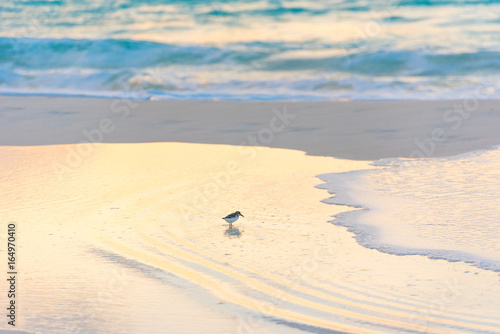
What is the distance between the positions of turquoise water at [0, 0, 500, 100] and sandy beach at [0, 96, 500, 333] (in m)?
3.90

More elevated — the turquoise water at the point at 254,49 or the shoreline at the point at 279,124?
the turquoise water at the point at 254,49

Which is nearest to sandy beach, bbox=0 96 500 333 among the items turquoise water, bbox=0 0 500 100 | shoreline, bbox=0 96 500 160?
shoreline, bbox=0 96 500 160

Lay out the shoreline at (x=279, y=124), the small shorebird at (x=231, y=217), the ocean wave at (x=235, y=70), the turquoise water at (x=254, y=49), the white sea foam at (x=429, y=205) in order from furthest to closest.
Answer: the turquoise water at (x=254, y=49) < the ocean wave at (x=235, y=70) < the shoreline at (x=279, y=124) < the small shorebird at (x=231, y=217) < the white sea foam at (x=429, y=205)

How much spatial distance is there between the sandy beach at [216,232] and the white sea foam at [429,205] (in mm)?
178

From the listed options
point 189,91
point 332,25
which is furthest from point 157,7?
point 189,91

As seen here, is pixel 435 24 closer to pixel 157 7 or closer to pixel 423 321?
pixel 157 7

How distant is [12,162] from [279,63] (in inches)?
407

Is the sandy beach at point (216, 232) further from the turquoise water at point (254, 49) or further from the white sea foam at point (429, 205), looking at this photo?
the turquoise water at point (254, 49)

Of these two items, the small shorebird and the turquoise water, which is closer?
the small shorebird

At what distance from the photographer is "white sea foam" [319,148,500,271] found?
4758mm

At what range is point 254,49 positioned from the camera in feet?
61.4

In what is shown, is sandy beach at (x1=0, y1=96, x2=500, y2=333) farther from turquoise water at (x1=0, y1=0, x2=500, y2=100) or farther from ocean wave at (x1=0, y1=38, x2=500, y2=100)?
turquoise water at (x1=0, y1=0, x2=500, y2=100)

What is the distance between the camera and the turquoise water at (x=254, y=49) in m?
14.4

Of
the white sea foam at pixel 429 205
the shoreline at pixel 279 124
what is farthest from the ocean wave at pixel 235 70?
the white sea foam at pixel 429 205
